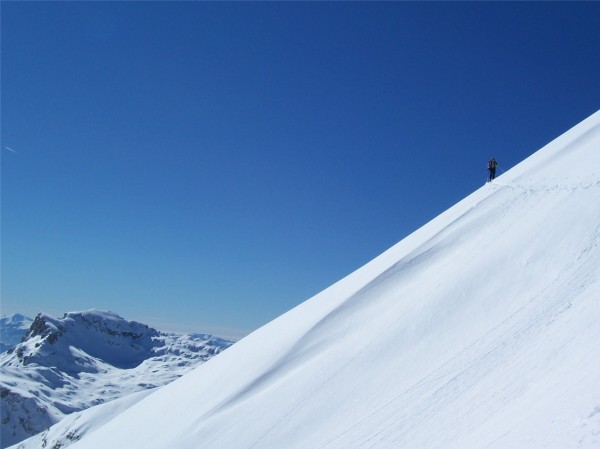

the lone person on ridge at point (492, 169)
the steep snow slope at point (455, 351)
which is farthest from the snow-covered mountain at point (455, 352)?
the lone person on ridge at point (492, 169)

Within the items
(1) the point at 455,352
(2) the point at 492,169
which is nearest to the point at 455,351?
(1) the point at 455,352

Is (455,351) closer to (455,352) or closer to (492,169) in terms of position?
(455,352)

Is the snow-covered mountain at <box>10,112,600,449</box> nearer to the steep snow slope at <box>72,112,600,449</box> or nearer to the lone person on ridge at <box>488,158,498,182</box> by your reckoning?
the steep snow slope at <box>72,112,600,449</box>

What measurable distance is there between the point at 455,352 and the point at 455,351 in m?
0.04

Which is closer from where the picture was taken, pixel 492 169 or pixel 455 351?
pixel 455 351

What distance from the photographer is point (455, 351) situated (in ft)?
31.7

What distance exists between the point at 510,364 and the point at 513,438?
277cm

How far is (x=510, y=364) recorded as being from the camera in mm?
7902

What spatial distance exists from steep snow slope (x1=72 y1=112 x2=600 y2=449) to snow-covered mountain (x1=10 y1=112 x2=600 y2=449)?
4 centimetres

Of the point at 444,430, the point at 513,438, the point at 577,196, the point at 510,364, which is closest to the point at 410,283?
the point at 577,196

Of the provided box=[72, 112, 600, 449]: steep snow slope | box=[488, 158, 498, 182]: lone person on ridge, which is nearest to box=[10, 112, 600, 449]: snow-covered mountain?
box=[72, 112, 600, 449]: steep snow slope

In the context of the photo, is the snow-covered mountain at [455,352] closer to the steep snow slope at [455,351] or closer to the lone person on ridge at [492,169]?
the steep snow slope at [455,351]

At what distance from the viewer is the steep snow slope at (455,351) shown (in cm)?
652

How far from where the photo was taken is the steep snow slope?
6.52 m
